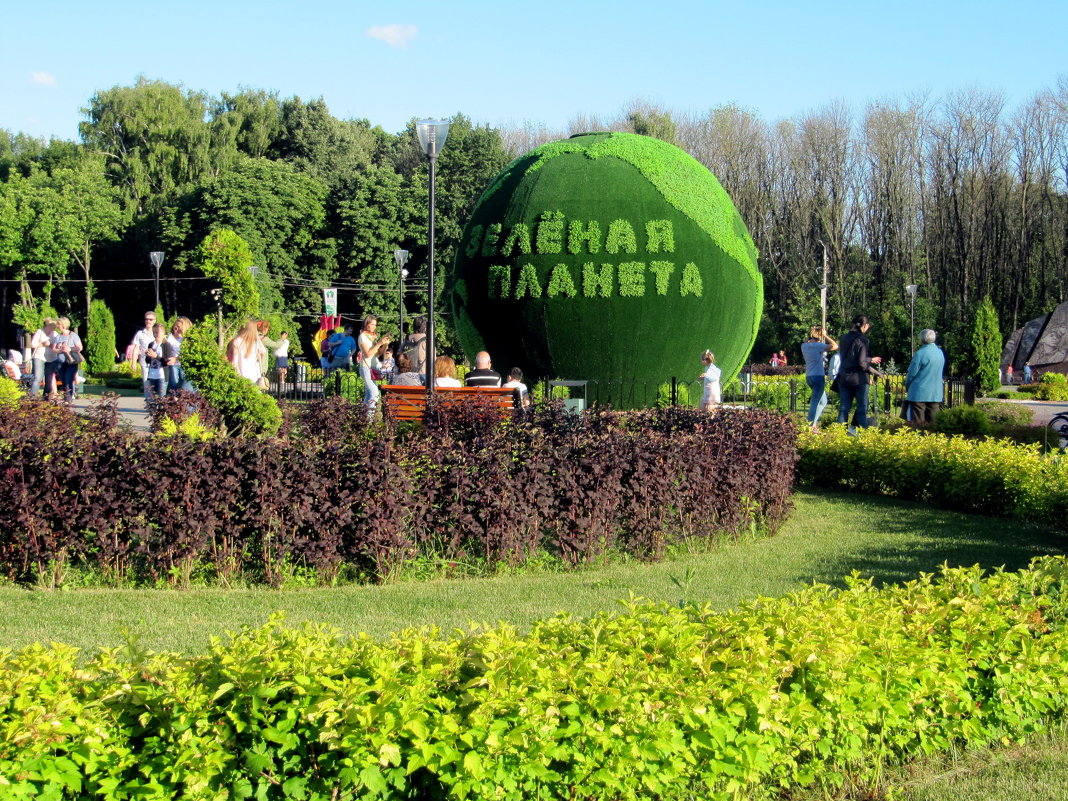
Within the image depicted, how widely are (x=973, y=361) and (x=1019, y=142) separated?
1488 cm

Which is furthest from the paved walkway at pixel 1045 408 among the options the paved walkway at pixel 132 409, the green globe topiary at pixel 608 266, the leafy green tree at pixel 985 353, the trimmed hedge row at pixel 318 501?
the paved walkway at pixel 132 409

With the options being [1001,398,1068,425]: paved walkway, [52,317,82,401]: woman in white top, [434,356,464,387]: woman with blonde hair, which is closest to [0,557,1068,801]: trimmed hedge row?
[434,356,464,387]: woman with blonde hair

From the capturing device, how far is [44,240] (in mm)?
43750

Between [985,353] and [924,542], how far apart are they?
24.9 m

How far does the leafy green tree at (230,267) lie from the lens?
322 inches

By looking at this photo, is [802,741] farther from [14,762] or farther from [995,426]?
[995,426]

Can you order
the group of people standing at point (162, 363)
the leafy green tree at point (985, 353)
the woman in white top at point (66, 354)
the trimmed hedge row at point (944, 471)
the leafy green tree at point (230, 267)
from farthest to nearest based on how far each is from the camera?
the leafy green tree at point (985, 353) → the woman in white top at point (66, 354) → the group of people standing at point (162, 363) → the trimmed hedge row at point (944, 471) → the leafy green tree at point (230, 267)

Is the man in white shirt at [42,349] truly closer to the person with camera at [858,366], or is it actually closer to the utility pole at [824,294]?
the person with camera at [858,366]

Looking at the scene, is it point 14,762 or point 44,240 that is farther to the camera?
point 44,240

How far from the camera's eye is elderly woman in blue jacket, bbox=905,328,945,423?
12.5 m

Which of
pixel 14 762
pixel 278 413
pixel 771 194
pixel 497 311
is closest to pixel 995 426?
pixel 497 311

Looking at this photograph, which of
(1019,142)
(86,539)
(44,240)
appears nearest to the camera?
(86,539)

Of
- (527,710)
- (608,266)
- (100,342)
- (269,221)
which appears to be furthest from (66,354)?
(269,221)

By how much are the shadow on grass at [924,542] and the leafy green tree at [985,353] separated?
2256cm
